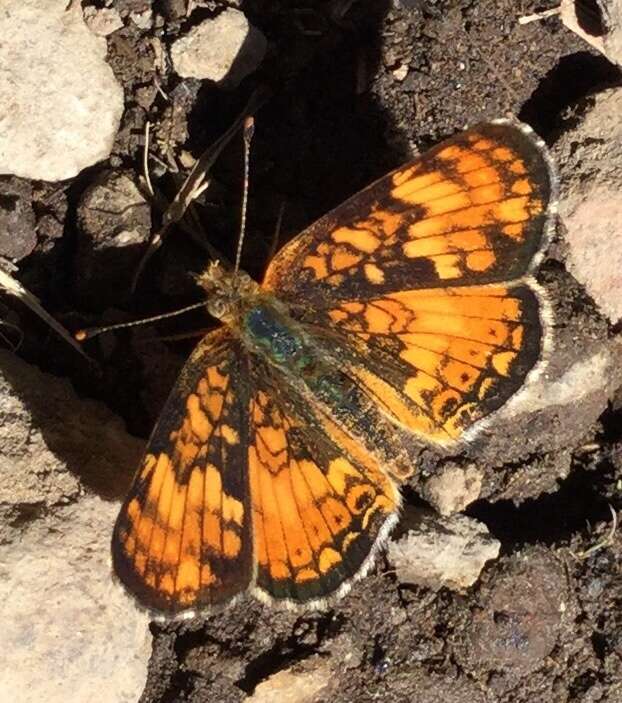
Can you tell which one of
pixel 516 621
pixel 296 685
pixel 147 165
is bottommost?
pixel 516 621

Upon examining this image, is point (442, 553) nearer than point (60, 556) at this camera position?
No

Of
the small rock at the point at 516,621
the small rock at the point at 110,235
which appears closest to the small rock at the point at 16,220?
the small rock at the point at 110,235

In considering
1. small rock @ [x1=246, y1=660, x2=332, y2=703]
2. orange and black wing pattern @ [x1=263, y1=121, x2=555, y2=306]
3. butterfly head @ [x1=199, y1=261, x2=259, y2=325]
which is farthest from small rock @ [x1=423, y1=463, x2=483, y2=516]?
butterfly head @ [x1=199, y1=261, x2=259, y2=325]

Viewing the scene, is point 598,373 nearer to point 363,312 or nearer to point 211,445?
point 363,312

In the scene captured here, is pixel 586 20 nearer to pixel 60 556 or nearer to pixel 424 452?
pixel 424 452

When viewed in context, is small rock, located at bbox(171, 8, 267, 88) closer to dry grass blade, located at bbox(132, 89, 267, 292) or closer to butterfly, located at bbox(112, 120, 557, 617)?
dry grass blade, located at bbox(132, 89, 267, 292)

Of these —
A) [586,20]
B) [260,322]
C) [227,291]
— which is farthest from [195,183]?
[586,20]

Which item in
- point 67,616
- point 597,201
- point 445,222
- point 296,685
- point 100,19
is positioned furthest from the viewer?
point 100,19
